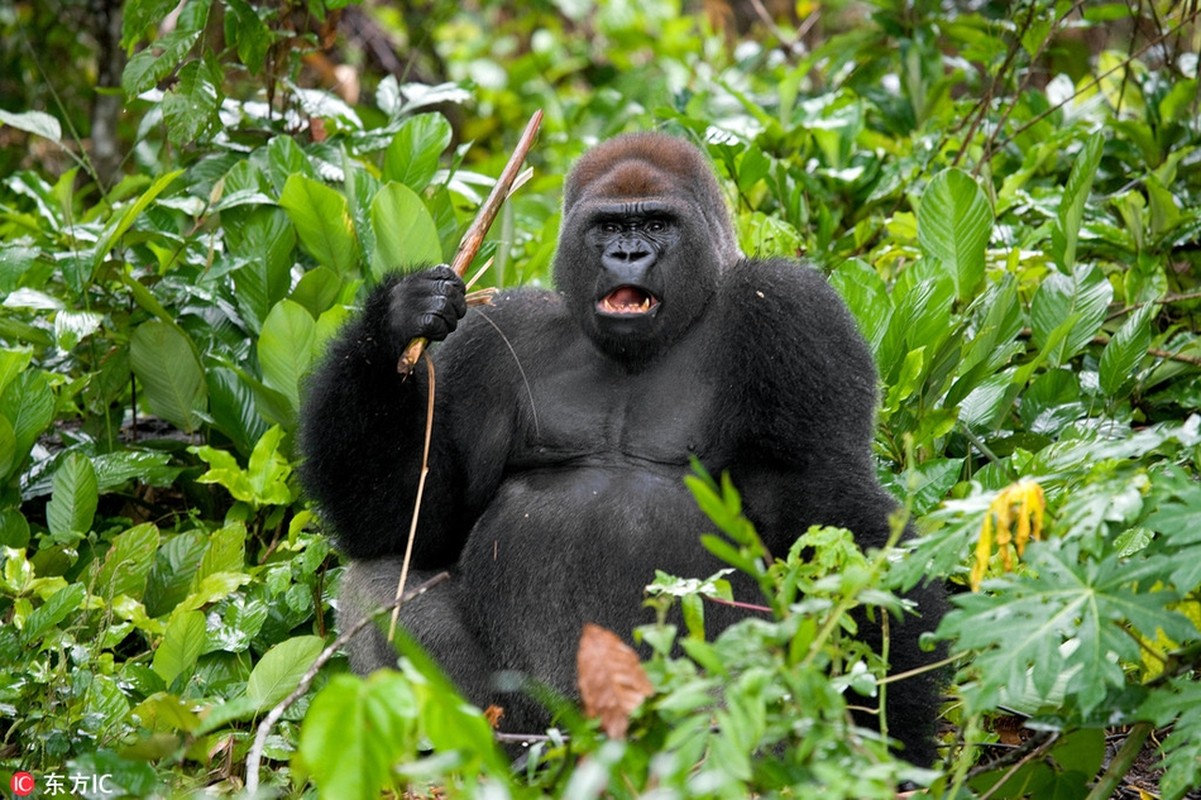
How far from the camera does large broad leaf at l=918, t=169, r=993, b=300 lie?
15.1 ft

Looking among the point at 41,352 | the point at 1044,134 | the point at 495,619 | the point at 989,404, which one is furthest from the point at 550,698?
the point at 1044,134

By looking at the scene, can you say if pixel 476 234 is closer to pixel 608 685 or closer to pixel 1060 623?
pixel 608 685

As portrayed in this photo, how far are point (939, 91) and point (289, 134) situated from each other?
2877 mm

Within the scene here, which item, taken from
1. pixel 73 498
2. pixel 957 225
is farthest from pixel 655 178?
pixel 73 498

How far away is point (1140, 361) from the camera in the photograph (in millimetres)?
4535

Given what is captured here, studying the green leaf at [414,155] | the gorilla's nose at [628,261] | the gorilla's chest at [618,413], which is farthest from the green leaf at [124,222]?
the gorilla's nose at [628,261]

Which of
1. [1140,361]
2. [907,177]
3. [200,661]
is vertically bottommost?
[200,661]

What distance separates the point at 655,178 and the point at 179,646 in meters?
1.75

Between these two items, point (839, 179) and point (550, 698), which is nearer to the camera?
point (550, 698)

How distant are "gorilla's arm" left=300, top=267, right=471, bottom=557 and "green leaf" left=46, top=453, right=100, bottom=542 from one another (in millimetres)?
874

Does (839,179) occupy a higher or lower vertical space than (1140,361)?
higher

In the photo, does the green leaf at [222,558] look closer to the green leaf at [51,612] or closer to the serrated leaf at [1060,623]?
the green leaf at [51,612]

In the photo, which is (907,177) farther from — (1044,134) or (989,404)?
Result: (989,404)

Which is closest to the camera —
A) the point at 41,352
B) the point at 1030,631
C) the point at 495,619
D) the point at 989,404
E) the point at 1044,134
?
the point at 1030,631
